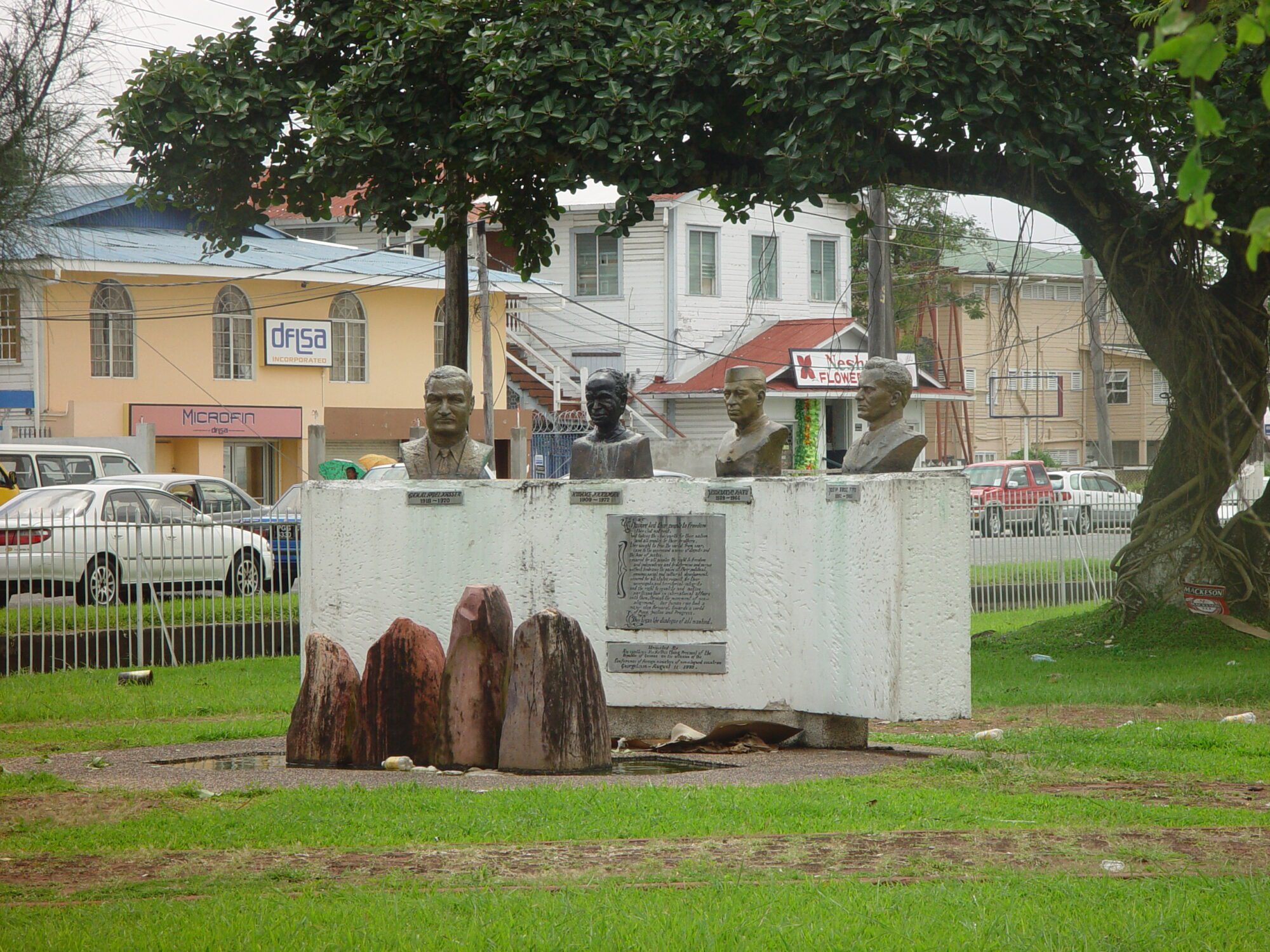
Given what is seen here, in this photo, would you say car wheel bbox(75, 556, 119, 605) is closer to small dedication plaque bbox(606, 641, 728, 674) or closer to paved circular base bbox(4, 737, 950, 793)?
paved circular base bbox(4, 737, 950, 793)

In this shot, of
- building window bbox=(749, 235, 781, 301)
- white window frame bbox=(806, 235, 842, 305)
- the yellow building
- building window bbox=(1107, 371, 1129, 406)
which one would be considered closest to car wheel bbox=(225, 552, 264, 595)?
the yellow building

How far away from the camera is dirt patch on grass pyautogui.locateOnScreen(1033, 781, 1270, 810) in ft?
24.8

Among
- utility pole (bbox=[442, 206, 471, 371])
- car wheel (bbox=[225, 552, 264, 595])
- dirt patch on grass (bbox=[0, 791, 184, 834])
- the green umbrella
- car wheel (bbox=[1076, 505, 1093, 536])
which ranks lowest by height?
dirt patch on grass (bbox=[0, 791, 184, 834])

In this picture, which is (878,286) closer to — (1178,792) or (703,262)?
(1178,792)

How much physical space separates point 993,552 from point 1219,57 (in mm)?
17697

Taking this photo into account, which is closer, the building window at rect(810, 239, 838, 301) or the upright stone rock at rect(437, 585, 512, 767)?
the upright stone rock at rect(437, 585, 512, 767)

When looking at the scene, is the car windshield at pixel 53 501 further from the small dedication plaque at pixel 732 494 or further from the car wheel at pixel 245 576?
the small dedication plaque at pixel 732 494

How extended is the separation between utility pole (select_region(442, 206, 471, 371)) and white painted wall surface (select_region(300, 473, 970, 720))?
6.20 metres

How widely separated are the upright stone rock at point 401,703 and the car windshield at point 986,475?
25106 mm

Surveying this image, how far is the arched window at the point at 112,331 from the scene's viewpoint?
30.8 meters

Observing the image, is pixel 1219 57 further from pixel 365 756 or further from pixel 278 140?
pixel 278 140

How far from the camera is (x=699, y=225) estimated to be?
37188mm

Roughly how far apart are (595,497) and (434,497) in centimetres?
111

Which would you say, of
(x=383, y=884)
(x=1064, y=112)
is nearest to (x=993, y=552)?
(x=1064, y=112)
